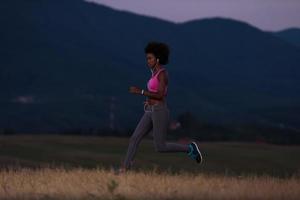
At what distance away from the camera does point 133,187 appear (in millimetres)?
11180

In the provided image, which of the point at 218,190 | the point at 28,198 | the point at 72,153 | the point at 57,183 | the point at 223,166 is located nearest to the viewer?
the point at 28,198

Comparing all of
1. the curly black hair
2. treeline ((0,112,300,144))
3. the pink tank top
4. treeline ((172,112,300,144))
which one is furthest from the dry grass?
treeline ((172,112,300,144))

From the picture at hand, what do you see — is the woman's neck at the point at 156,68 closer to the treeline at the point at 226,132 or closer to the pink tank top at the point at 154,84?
the pink tank top at the point at 154,84

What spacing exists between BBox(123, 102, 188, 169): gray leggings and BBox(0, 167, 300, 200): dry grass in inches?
15.8

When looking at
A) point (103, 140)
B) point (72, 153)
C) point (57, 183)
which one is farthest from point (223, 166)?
point (57, 183)

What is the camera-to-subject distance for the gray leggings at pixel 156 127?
42.5 feet

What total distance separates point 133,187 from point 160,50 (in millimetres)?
2588

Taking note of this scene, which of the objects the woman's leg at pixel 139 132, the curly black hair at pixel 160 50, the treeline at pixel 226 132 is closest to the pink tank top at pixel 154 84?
the curly black hair at pixel 160 50

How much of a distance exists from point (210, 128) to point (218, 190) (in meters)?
113

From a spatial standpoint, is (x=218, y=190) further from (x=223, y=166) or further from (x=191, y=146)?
(x=223, y=166)

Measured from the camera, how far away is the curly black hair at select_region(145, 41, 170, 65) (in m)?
13.1

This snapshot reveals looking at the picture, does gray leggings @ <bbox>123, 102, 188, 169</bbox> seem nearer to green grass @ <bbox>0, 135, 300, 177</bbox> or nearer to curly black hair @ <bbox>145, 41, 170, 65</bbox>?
curly black hair @ <bbox>145, 41, 170, 65</bbox>

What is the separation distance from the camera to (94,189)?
11055 millimetres

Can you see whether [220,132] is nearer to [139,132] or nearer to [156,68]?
[139,132]
